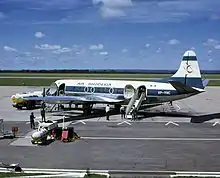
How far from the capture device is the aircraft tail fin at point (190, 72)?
46.6m

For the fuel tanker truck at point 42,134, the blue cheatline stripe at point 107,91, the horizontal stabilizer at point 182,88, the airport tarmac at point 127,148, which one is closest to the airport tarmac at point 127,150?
the airport tarmac at point 127,148

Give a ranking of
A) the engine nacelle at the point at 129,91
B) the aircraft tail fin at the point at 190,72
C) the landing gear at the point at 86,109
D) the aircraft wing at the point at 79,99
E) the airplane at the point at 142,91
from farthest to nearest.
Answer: the landing gear at the point at 86,109, the engine nacelle at the point at 129,91, the aircraft tail fin at the point at 190,72, the airplane at the point at 142,91, the aircraft wing at the point at 79,99

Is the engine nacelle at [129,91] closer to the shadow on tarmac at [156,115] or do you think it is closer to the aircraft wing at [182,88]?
the shadow on tarmac at [156,115]

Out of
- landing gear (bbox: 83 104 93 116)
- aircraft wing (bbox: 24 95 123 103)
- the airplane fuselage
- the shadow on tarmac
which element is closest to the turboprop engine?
the shadow on tarmac

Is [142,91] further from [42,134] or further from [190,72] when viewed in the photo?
[42,134]

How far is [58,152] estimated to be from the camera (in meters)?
28.2

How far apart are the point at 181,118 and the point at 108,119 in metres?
8.60

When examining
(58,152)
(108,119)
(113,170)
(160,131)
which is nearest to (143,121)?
(108,119)

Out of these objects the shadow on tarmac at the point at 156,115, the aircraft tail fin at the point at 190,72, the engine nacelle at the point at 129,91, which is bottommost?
the shadow on tarmac at the point at 156,115

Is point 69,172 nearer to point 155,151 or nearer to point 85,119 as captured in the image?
point 155,151

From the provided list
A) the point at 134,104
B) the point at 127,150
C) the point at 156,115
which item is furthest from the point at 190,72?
the point at 127,150

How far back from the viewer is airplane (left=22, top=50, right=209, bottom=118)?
4622 centimetres

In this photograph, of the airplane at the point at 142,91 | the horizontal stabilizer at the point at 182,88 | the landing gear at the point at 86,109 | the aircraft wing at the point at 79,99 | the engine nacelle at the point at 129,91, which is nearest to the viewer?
the horizontal stabilizer at the point at 182,88

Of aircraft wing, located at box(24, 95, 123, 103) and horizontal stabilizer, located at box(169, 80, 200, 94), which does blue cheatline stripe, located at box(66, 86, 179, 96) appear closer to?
aircraft wing, located at box(24, 95, 123, 103)
